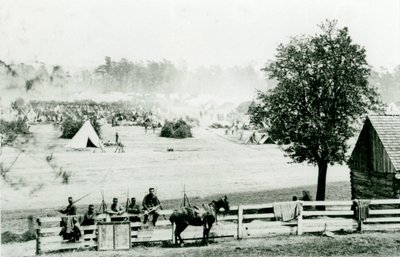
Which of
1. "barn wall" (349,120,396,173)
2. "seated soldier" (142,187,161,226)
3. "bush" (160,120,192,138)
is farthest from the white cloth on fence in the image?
"bush" (160,120,192,138)

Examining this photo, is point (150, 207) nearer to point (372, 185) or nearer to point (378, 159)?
point (378, 159)

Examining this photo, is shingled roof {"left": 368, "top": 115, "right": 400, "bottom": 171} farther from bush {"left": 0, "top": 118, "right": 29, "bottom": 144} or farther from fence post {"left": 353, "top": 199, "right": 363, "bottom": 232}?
bush {"left": 0, "top": 118, "right": 29, "bottom": 144}

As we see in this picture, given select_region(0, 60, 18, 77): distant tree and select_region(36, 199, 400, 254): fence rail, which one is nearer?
select_region(0, 60, 18, 77): distant tree

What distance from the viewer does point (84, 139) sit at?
144 feet

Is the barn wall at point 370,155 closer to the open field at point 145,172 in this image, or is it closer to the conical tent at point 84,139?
the open field at point 145,172

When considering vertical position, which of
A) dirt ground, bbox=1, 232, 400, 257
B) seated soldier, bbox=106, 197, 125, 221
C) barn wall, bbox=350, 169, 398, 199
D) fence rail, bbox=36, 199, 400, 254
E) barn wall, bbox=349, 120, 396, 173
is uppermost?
barn wall, bbox=349, 120, 396, 173

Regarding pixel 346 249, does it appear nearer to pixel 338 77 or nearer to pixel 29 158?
pixel 338 77

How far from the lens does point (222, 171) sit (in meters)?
39.0

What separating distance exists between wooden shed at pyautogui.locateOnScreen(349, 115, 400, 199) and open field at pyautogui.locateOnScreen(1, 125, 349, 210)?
9.71m

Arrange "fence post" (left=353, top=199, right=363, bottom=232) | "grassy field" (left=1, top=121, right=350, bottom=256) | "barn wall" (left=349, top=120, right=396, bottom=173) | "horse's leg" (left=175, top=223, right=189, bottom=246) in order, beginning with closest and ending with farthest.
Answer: "horse's leg" (left=175, top=223, right=189, bottom=246) < "fence post" (left=353, top=199, right=363, bottom=232) < "barn wall" (left=349, top=120, right=396, bottom=173) < "grassy field" (left=1, top=121, right=350, bottom=256)

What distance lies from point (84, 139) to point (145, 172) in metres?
10.4

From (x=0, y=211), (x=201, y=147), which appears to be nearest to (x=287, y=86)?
(x=0, y=211)

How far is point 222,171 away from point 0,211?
63.3 ft

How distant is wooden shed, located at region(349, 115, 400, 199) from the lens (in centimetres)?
2119
